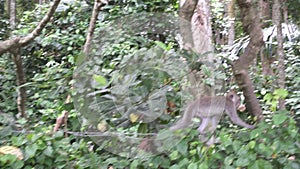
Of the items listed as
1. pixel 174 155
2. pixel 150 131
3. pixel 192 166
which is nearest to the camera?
pixel 192 166

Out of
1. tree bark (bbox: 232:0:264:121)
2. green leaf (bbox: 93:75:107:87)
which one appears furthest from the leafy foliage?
tree bark (bbox: 232:0:264:121)

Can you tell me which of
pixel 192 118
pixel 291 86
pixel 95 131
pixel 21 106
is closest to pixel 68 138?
pixel 95 131

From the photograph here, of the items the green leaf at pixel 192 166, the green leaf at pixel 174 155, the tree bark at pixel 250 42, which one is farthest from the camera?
the tree bark at pixel 250 42

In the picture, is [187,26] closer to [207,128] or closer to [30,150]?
[207,128]

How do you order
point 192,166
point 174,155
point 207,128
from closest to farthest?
point 192,166 → point 174,155 → point 207,128

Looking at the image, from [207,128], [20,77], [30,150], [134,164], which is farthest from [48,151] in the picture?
[207,128]

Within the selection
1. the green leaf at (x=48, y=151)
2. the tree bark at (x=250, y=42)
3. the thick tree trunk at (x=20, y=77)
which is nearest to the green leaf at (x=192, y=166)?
the tree bark at (x=250, y=42)

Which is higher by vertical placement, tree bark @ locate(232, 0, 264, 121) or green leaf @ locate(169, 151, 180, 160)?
tree bark @ locate(232, 0, 264, 121)

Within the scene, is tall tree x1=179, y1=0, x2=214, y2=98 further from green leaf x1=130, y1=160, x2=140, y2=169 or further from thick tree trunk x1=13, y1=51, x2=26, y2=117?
thick tree trunk x1=13, y1=51, x2=26, y2=117

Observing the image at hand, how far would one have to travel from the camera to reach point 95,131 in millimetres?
2105

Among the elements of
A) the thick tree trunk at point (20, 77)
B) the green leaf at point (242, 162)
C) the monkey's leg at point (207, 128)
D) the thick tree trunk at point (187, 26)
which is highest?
the thick tree trunk at point (187, 26)

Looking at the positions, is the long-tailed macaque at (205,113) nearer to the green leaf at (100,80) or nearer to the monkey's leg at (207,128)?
the monkey's leg at (207,128)

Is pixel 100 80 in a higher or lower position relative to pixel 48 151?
higher

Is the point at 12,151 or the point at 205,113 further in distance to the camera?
the point at 205,113
